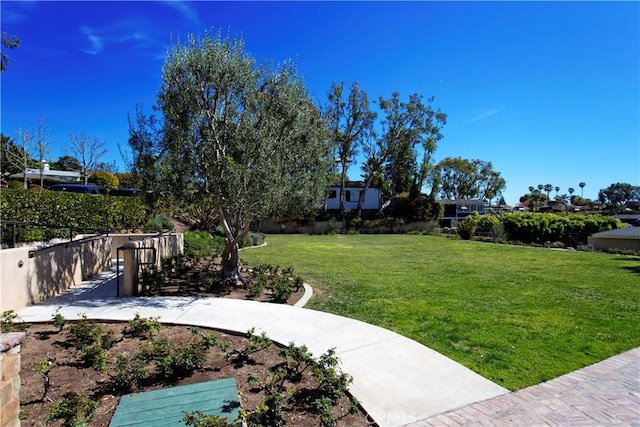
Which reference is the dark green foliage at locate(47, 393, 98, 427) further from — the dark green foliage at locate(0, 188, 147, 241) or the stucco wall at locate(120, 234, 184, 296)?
the dark green foliage at locate(0, 188, 147, 241)

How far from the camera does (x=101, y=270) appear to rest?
Answer: 10.1m

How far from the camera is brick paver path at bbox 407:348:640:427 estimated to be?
3.37 m

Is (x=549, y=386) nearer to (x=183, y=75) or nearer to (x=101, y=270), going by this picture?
(x=183, y=75)

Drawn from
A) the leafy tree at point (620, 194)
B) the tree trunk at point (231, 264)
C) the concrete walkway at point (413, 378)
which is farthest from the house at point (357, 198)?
the leafy tree at point (620, 194)

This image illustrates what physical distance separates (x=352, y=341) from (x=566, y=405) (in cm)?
257

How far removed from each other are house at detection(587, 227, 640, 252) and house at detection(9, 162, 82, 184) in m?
40.1

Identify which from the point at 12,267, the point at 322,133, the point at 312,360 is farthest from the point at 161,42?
the point at 312,360

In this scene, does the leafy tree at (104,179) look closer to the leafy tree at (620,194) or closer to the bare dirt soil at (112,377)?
the bare dirt soil at (112,377)

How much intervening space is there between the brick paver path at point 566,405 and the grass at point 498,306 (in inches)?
8.1

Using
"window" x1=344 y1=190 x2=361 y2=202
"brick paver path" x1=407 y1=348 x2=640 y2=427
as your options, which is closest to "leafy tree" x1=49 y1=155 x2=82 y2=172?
"window" x1=344 y1=190 x2=361 y2=202

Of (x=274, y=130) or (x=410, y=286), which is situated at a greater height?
(x=274, y=130)

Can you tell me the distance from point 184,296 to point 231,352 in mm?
3423

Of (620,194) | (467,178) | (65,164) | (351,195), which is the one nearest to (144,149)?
(351,195)

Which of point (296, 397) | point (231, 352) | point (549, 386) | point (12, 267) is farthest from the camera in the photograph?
point (12, 267)
